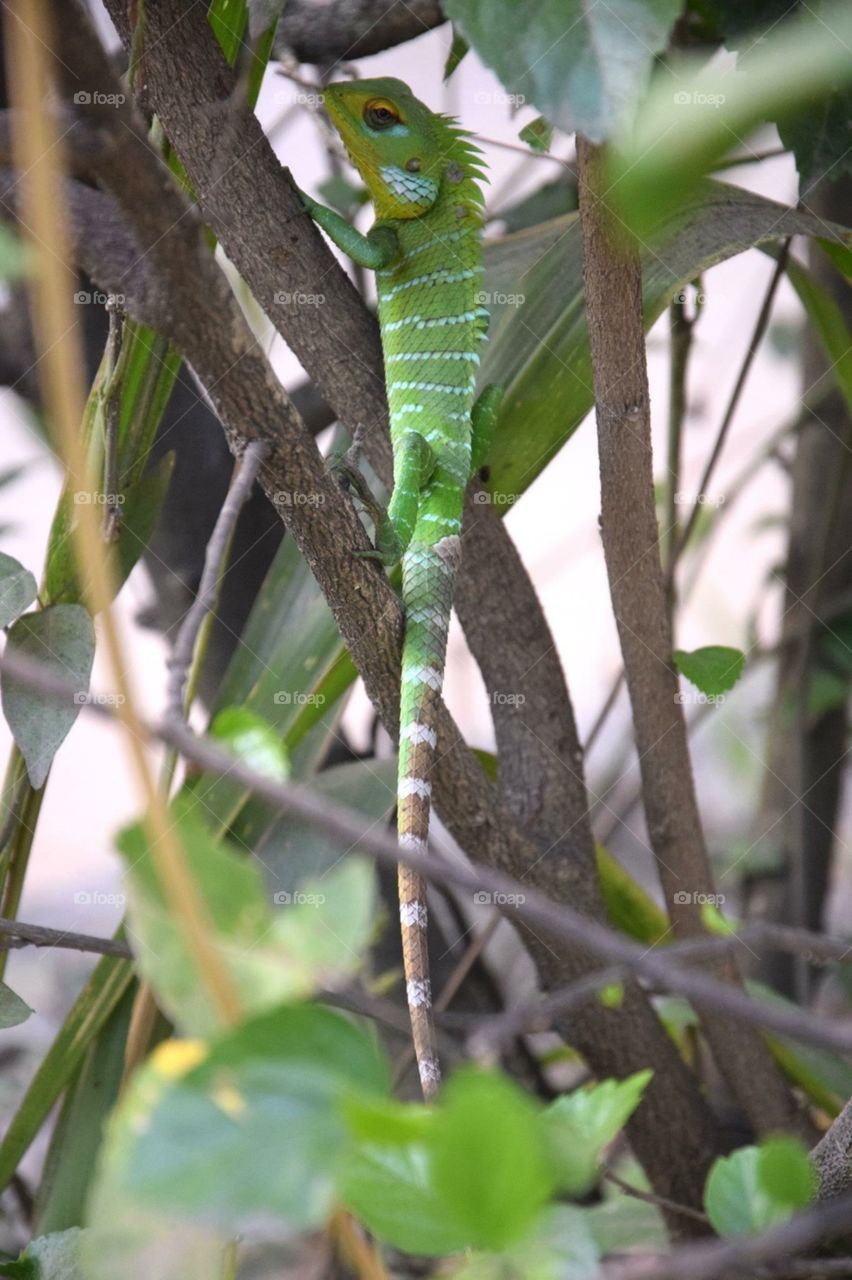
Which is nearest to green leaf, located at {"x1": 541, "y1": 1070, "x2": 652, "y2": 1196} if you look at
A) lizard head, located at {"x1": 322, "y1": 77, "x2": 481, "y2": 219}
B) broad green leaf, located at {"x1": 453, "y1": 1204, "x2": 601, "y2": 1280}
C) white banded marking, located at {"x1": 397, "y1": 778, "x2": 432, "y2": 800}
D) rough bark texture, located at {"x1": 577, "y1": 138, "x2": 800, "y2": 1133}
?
broad green leaf, located at {"x1": 453, "y1": 1204, "x2": 601, "y2": 1280}

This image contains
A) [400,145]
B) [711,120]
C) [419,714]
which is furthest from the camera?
[400,145]

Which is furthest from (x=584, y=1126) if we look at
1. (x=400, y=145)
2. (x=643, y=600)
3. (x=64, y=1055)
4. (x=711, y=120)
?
(x=400, y=145)

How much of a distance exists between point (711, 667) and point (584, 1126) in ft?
2.05

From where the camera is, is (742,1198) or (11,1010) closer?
(742,1198)

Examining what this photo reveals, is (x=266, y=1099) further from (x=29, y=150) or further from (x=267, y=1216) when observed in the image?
(x=29, y=150)

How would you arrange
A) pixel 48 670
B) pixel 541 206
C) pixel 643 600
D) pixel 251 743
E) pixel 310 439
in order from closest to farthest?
pixel 251 743 → pixel 310 439 → pixel 48 670 → pixel 643 600 → pixel 541 206

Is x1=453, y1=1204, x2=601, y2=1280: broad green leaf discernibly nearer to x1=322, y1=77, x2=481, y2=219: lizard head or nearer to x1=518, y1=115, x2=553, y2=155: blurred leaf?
x1=518, y1=115, x2=553, y2=155: blurred leaf

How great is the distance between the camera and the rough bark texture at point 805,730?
1458mm

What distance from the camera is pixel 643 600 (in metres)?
0.87

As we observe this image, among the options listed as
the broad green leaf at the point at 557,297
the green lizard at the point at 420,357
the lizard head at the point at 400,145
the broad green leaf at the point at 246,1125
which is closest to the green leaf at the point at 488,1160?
the broad green leaf at the point at 246,1125

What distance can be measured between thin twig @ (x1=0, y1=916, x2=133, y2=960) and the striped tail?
0.21m

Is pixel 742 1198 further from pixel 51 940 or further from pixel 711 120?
pixel 51 940

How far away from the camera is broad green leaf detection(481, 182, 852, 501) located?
817 millimetres

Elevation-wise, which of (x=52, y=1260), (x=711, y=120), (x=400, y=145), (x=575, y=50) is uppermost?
(x=400, y=145)
